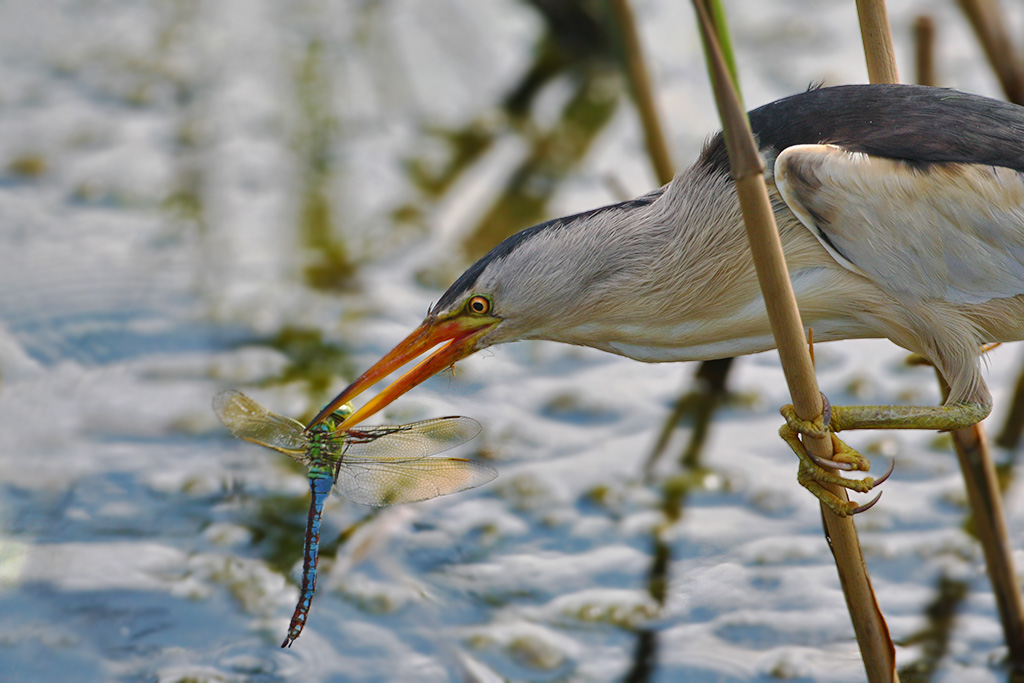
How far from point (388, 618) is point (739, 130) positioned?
1518 millimetres

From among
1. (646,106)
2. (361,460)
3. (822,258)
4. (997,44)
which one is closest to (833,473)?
(822,258)

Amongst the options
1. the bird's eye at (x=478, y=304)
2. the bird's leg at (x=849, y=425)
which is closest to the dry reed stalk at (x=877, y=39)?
the bird's leg at (x=849, y=425)

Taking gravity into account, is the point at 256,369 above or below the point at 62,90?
below

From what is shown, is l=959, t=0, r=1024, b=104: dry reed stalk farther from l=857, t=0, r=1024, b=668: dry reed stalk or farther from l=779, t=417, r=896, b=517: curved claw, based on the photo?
l=779, t=417, r=896, b=517: curved claw

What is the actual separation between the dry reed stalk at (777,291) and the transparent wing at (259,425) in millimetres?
900

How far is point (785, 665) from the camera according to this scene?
2424 millimetres

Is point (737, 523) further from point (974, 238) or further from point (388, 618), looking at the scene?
point (974, 238)

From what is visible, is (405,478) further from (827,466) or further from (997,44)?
(997,44)

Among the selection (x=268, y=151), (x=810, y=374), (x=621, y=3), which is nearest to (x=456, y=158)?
(x=268, y=151)

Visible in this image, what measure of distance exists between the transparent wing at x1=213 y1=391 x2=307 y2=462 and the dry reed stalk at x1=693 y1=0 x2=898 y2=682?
0.90 metres

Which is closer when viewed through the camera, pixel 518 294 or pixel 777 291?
pixel 777 291

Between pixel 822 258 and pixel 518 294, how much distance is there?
49 centimetres

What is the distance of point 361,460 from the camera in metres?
2.10

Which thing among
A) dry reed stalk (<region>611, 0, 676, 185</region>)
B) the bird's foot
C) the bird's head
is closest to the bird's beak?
the bird's head
